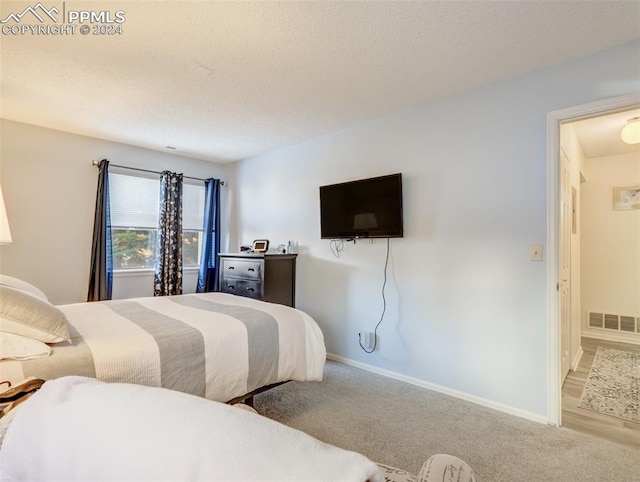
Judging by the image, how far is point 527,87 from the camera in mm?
2457

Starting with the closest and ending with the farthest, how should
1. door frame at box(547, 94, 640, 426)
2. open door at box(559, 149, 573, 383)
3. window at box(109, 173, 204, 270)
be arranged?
door frame at box(547, 94, 640, 426), open door at box(559, 149, 573, 383), window at box(109, 173, 204, 270)

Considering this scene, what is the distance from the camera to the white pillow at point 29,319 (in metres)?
1.45

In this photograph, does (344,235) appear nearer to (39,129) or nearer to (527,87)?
(527,87)

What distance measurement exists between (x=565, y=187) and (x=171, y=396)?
143 inches

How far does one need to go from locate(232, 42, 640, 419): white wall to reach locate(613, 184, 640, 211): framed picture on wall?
3.35 metres

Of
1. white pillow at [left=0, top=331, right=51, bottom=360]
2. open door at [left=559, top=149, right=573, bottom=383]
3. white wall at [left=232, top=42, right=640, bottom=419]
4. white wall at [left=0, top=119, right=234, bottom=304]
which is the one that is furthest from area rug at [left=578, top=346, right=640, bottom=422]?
white wall at [left=0, top=119, right=234, bottom=304]

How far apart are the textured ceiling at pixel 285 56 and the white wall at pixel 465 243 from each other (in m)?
0.19

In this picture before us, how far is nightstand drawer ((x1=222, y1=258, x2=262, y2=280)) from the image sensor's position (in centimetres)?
367

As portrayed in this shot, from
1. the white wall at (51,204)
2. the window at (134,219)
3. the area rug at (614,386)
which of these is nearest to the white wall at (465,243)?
the area rug at (614,386)

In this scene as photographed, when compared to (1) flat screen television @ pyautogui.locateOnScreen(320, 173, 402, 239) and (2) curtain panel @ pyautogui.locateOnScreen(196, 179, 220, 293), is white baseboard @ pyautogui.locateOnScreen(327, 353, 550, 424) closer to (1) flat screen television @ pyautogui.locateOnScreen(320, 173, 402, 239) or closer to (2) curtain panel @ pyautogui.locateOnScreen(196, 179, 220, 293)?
(1) flat screen television @ pyautogui.locateOnScreen(320, 173, 402, 239)

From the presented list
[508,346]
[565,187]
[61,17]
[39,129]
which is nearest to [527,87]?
[565,187]

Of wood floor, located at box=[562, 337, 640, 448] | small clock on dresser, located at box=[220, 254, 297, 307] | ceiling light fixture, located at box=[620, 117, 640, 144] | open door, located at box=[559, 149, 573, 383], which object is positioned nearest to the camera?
wood floor, located at box=[562, 337, 640, 448]

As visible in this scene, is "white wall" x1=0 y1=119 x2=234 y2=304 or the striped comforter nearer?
the striped comforter

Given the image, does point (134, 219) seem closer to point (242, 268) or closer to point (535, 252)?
point (242, 268)
